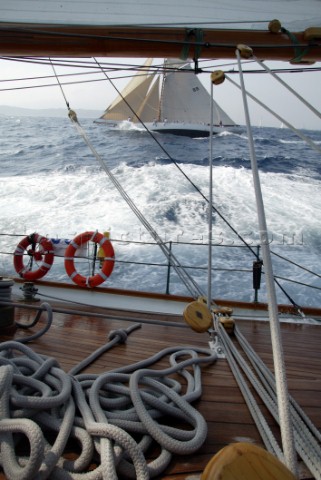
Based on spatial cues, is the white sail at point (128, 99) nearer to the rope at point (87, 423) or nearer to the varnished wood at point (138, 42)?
the varnished wood at point (138, 42)

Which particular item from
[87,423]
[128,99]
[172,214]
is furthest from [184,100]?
[87,423]

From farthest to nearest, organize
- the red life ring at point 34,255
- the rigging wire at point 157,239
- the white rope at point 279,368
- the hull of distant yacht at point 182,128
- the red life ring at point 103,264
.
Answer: the hull of distant yacht at point 182,128
the red life ring at point 34,255
the red life ring at point 103,264
the rigging wire at point 157,239
the white rope at point 279,368

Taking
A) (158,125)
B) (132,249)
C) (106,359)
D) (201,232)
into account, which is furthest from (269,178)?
(158,125)

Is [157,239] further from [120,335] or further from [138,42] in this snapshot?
[138,42]

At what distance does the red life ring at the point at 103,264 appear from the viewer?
3422 mm

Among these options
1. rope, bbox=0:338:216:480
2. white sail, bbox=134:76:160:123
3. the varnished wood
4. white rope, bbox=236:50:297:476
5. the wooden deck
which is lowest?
the wooden deck

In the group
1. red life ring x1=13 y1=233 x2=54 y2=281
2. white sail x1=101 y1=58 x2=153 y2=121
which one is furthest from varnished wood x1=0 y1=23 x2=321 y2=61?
white sail x1=101 y1=58 x2=153 y2=121

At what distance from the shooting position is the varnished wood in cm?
240

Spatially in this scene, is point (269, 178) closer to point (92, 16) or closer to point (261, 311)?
point (261, 311)

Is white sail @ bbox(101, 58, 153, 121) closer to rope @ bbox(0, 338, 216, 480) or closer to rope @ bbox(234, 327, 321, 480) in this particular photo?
rope @ bbox(234, 327, 321, 480)

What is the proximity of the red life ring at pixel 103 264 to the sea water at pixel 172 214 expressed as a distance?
0.67 metres

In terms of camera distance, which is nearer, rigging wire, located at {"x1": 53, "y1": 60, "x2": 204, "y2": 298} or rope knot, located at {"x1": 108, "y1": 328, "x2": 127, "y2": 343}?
rope knot, located at {"x1": 108, "y1": 328, "x2": 127, "y2": 343}

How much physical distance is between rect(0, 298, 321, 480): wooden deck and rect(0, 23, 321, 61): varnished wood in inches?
64.3

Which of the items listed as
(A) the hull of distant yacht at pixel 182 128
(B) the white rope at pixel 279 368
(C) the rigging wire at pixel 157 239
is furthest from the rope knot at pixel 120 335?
(A) the hull of distant yacht at pixel 182 128
